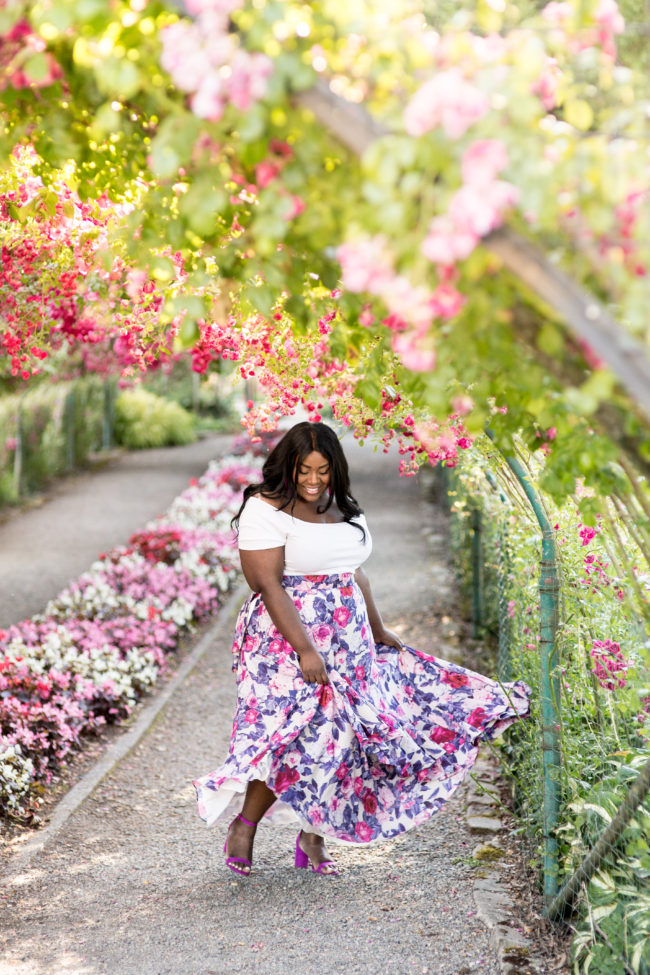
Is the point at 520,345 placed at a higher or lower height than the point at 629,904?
higher

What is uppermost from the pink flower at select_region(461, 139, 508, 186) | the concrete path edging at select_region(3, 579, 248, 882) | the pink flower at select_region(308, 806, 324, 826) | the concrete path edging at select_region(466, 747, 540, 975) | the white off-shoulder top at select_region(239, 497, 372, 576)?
the pink flower at select_region(461, 139, 508, 186)

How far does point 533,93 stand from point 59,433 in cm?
1483

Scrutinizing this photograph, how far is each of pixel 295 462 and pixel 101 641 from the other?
3.25 m

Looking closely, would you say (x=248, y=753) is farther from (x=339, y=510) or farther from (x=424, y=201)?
(x=424, y=201)

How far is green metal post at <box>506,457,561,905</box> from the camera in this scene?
3396 millimetres

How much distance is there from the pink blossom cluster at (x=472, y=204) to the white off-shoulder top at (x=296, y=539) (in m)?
2.37

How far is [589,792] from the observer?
3248 mm

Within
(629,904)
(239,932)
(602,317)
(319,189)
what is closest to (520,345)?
(602,317)

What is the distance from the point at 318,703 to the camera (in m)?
3.89

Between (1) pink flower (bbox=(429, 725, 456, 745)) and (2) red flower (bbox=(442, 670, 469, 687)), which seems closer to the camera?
(1) pink flower (bbox=(429, 725, 456, 745))

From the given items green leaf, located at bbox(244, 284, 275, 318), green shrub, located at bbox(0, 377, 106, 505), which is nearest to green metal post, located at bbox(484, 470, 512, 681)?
green leaf, located at bbox(244, 284, 275, 318)

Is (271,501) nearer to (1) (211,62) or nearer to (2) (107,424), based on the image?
(1) (211,62)

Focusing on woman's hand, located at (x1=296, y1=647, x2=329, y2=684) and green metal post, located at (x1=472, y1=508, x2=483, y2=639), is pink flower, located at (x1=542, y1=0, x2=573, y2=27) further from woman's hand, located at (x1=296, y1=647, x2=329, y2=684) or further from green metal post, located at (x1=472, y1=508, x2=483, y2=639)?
green metal post, located at (x1=472, y1=508, x2=483, y2=639)

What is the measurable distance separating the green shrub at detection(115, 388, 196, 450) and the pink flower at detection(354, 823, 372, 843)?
16.3 metres
